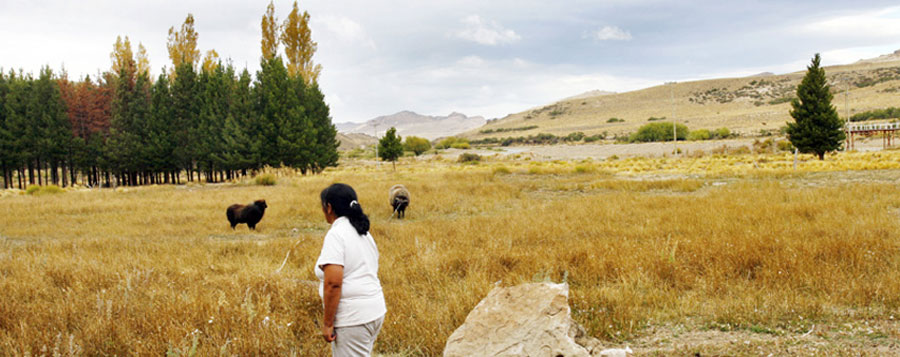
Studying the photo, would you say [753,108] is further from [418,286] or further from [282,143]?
[418,286]

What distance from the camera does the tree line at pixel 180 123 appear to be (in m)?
39.9

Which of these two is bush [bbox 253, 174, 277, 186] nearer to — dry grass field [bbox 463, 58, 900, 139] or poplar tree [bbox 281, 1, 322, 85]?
poplar tree [bbox 281, 1, 322, 85]

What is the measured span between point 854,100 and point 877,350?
112 meters

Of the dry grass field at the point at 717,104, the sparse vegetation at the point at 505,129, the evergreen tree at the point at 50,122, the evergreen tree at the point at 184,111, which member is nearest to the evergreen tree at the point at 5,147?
the evergreen tree at the point at 50,122

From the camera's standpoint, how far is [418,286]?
20.8ft

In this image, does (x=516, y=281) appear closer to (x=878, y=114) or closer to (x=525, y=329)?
(x=525, y=329)

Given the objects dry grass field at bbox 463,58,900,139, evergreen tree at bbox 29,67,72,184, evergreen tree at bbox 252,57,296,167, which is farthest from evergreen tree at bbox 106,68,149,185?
dry grass field at bbox 463,58,900,139

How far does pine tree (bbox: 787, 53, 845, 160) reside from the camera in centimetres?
3228

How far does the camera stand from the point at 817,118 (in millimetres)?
32312

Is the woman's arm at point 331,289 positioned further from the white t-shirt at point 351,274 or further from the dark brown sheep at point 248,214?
the dark brown sheep at point 248,214

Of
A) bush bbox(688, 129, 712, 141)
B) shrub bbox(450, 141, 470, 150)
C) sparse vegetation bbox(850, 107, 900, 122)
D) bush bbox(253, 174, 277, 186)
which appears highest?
sparse vegetation bbox(850, 107, 900, 122)

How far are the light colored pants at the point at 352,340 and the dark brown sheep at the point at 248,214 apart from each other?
10209mm

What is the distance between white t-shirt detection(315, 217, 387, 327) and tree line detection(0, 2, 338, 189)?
125 ft

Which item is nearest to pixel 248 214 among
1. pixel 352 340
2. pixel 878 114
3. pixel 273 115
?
pixel 352 340
